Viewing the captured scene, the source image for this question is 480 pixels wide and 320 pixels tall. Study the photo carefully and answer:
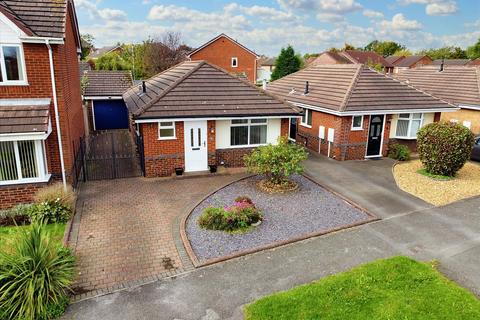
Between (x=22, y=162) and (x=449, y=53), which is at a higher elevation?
(x=449, y=53)

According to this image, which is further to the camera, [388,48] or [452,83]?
[388,48]

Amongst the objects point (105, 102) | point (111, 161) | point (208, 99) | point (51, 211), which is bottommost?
point (51, 211)

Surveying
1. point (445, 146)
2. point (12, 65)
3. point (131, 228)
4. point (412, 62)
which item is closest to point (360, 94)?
point (445, 146)

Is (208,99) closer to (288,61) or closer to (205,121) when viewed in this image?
(205,121)

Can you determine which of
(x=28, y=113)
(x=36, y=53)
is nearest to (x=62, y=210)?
(x=28, y=113)

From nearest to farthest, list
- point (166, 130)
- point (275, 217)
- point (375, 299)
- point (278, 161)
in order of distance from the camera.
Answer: point (375, 299) < point (275, 217) < point (278, 161) < point (166, 130)

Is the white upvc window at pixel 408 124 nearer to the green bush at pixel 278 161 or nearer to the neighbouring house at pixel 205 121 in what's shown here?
the neighbouring house at pixel 205 121
